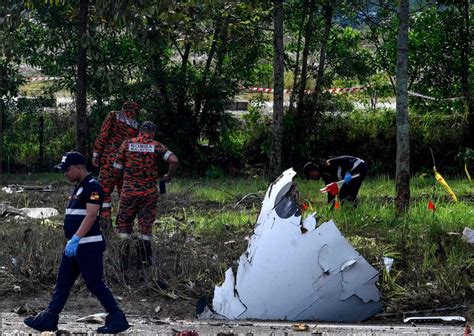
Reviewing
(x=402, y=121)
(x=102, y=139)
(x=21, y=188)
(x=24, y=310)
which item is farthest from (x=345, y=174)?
(x=21, y=188)

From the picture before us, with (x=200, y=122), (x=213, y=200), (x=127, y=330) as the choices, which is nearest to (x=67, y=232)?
(x=127, y=330)

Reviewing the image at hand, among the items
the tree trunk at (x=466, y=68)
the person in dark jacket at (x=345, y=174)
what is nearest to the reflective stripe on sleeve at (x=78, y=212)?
the person in dark jacket at (x=345, y=174)

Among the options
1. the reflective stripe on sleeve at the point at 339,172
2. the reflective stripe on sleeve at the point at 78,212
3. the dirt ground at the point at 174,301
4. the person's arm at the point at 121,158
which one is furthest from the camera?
the reflective stripe on sleeve at the point at 339,172

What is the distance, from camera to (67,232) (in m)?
8.59

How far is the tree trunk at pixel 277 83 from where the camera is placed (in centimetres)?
1547

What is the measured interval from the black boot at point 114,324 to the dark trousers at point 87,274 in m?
0.05

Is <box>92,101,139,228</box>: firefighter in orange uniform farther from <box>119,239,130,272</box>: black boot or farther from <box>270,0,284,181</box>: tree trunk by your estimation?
<box>270,0,284,181</box>: tree trunk

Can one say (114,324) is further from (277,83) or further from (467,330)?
(277,83)

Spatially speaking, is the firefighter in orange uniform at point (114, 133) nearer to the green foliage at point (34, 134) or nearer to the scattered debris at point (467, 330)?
the scattered debris at point (467, 330)

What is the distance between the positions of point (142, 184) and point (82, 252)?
2488 mm

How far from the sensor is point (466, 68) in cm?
1970

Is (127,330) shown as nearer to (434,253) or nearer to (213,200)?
(434,253)

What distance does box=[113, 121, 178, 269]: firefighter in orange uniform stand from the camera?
423 inches

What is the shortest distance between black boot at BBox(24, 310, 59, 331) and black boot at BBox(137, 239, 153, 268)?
2.26m
